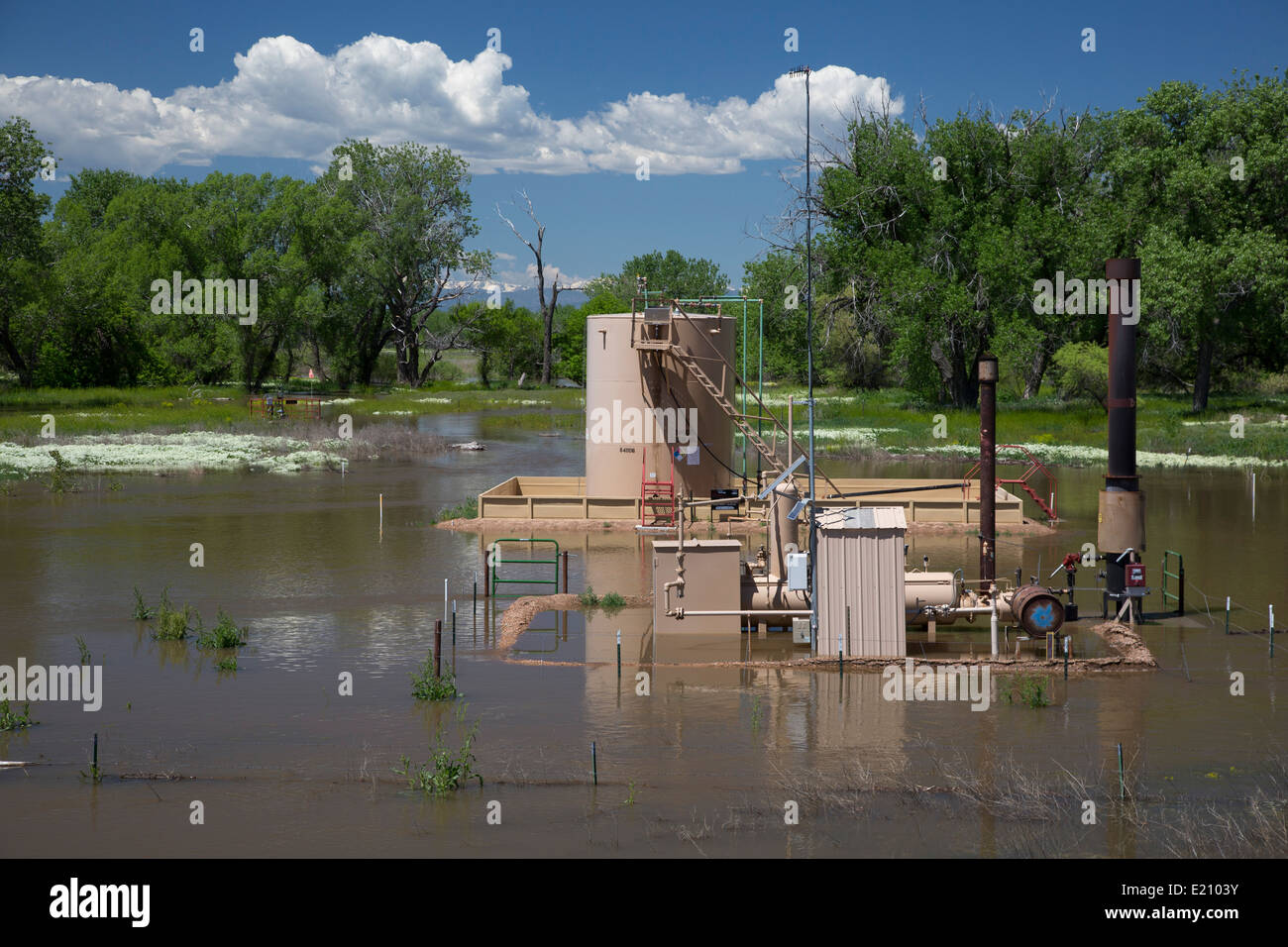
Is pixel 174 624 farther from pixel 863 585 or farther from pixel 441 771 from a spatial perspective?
pixel 863 585

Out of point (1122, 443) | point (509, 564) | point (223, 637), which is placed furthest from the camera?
point (509, 564)

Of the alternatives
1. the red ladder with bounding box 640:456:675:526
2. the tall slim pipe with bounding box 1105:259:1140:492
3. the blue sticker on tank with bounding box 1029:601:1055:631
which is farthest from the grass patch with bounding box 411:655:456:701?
the red ladder with bounding box 640:456:675:526

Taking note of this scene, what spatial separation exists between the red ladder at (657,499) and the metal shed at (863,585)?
13.0 meters

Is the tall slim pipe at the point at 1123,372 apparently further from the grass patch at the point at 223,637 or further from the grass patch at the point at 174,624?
the grass patch at the point at 174,624

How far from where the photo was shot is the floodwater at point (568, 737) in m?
12.2

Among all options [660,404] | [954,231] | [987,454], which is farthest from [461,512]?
[954,231]

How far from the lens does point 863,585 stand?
18.9 metres

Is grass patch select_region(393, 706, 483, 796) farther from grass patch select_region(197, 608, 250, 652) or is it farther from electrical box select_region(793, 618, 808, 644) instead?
grass patch select_region(197, 608, 250, 652)

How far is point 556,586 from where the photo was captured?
78.4ft

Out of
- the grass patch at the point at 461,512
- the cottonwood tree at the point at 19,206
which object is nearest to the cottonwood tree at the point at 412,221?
the cottonwood tree at the point at 19,206

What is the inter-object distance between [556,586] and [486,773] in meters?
10.0

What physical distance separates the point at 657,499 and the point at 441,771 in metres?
19.4
